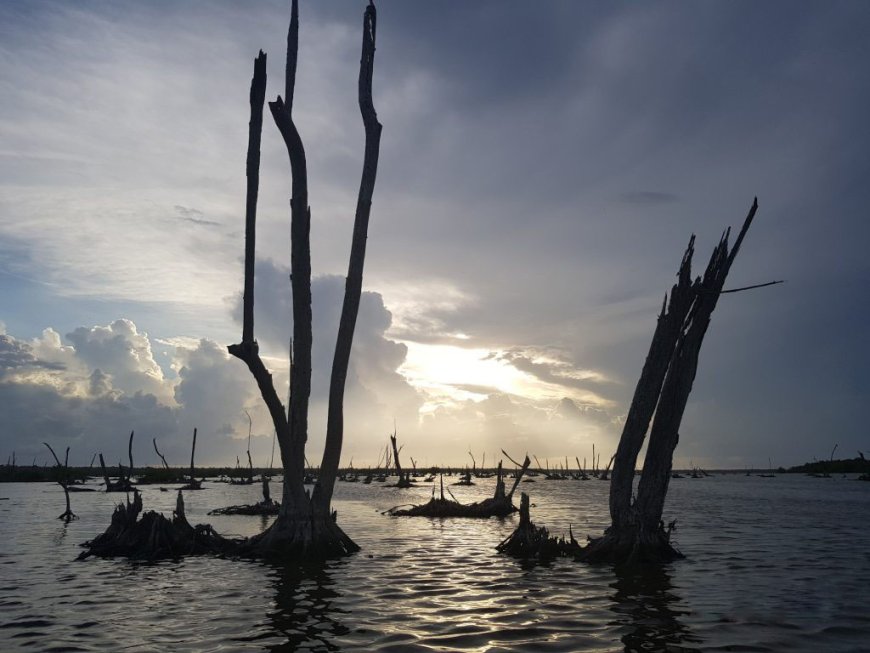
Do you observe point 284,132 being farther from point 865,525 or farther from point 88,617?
point 865,525

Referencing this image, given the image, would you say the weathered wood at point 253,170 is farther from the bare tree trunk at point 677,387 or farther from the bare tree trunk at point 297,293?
the bare tree trunk at point 677,387

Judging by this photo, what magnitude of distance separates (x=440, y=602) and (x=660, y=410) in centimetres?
750

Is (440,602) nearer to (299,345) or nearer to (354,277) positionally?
(299,345)

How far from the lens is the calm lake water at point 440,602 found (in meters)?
9.49

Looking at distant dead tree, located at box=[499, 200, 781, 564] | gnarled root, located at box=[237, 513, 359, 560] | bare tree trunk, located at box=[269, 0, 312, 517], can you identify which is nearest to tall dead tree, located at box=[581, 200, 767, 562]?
distant dead tree, located at box=[499, 200, 781, 564]

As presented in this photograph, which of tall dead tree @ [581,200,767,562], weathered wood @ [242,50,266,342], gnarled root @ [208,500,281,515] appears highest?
weathered wood @ [242,50,266,342]

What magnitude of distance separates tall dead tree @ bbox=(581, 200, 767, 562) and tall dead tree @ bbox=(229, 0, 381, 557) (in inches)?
275

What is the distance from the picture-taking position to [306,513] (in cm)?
1673

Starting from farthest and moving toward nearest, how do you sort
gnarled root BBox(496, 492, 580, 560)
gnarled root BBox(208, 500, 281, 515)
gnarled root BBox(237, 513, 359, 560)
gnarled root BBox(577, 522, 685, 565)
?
gnarled root BBox(208, 500, 281, 515) → gnarled root BBox(496, 492, 580, 560) → gnarled root BBox(237, 513, 359, 560) → gnarled root BBox(577, 522, 685, 565)

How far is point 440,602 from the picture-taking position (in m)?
12.0

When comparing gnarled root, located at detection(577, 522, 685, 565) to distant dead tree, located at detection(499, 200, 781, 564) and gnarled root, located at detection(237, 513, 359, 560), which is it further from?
gnarled root, located at detection(237, 513, 359, 560)

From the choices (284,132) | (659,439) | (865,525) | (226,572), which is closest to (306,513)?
(226,572)

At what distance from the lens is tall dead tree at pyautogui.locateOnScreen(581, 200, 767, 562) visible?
51.9 feet

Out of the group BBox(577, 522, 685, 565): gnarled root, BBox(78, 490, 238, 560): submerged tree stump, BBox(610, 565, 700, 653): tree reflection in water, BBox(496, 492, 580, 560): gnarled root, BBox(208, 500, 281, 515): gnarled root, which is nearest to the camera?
BBox(610, 565, 700, 653): tree reflection in water
